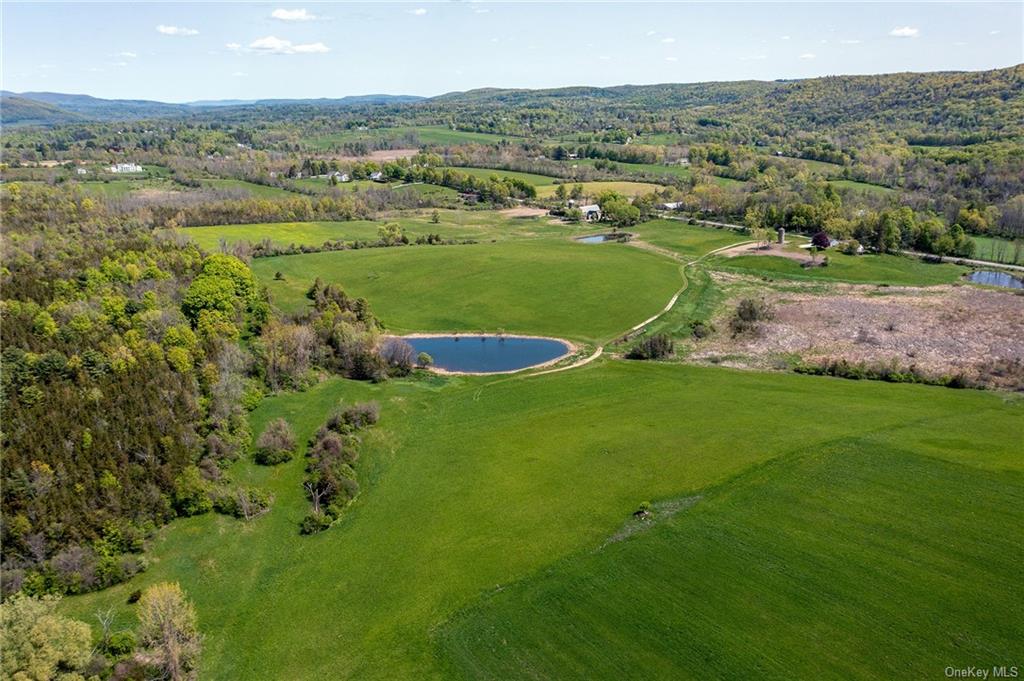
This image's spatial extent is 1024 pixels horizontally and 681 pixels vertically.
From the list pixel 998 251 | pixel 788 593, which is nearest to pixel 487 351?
pixel 788 593

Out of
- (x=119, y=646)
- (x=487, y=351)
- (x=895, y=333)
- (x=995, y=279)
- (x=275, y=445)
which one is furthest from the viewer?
(x=995, y=279)

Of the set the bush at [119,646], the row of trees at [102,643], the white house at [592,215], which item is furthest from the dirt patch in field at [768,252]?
the bush at [119,646]

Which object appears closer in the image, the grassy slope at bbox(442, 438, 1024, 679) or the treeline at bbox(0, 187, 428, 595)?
the grassy slope at bbox(442, 438, 1024, 679)

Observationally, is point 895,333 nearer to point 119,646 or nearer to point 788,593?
point 788,593

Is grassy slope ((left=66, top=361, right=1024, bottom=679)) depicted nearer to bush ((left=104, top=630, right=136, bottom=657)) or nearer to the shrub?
bush ((left=104, top=630, right=136, bottom=657))

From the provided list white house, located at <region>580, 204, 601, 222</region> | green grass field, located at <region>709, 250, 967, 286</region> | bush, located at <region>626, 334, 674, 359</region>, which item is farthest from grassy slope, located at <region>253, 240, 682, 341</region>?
white house, located at <region>580, 204, 601, 222</region>

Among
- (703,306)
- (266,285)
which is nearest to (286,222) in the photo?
(266,285)
